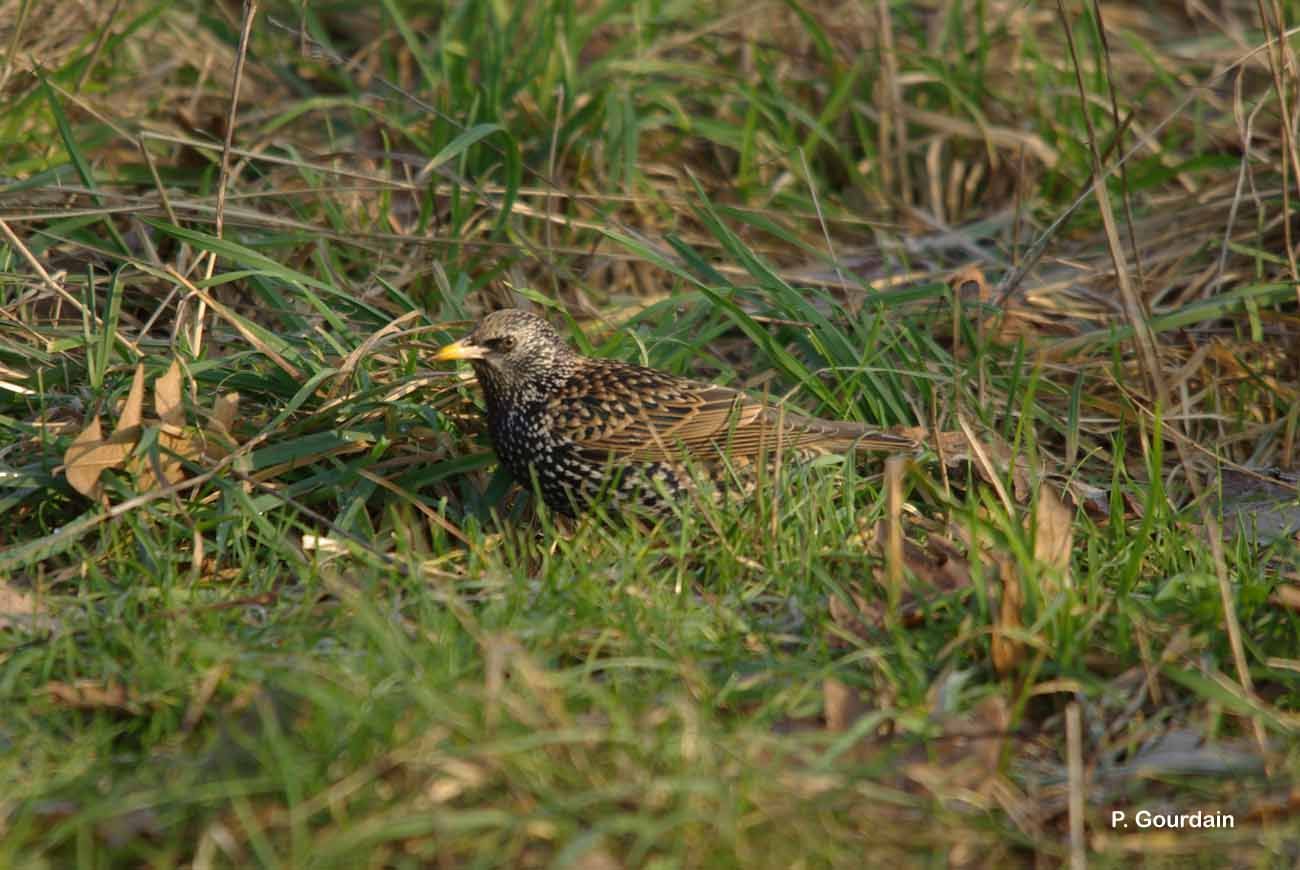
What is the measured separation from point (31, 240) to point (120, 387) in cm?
123

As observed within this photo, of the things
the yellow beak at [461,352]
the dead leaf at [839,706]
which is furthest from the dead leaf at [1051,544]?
the yellow beak at [461,352]

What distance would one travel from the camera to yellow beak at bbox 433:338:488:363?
5.10 metres

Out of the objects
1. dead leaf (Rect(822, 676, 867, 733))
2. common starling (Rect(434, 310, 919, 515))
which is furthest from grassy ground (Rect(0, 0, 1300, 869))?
common starling (Rect(434, 310, 919, 515))

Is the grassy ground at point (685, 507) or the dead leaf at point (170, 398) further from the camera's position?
the dead leaf at point (170, 398)

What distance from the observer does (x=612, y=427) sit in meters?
5.14

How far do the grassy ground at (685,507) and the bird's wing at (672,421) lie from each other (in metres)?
0.21

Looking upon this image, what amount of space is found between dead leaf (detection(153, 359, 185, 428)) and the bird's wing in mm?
1140

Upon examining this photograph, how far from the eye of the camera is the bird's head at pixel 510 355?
17.0 ft

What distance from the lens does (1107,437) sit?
5773mm

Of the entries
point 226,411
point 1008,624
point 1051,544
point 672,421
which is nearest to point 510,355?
point 672,421

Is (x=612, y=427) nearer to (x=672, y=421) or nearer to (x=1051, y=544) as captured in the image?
(x=672, y=421)

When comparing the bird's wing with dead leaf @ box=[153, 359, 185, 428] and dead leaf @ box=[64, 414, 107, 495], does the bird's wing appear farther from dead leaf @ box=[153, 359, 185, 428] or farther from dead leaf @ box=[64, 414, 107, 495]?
dead leaf @ box=[64, 414, 107, 495]

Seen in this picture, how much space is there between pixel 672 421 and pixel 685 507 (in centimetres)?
71

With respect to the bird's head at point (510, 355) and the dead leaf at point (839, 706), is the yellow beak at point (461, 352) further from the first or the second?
the dead leaf at point (839, 706)
